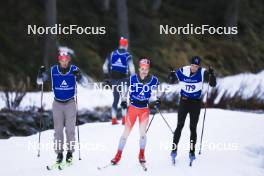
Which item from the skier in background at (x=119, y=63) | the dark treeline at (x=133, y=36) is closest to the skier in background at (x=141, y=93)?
the skier in background at (x=119, y=63)

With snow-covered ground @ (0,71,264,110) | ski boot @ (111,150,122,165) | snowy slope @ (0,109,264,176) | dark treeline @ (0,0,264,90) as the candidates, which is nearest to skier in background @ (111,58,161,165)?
ski boot @ (111,150,122,165)

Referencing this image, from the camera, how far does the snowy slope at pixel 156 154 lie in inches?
337

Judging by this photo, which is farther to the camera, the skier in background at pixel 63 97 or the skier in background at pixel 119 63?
the skier in background at pixel 119 63

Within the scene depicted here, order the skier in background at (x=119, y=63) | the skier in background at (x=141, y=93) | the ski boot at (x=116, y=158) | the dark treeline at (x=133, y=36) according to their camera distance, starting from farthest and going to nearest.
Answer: the dark treeline at (x=133, y=36) → the skier in background at (x=119, y=63) → the ski boot at (x=116, y=158) → the skier in background at (x=141, y=93)

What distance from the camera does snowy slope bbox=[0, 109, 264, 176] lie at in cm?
856

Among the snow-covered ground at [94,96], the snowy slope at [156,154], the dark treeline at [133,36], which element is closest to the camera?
the snowy slope at [156,154]

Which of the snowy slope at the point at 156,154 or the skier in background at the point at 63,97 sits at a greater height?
the skier in background at the point at 63,97

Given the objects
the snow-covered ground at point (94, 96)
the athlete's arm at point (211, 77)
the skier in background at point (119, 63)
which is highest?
the skier in background at point (119, 63)

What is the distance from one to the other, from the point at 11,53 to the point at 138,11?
8.14 metres

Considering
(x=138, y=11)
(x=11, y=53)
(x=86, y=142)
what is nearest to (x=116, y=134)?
(x=86, y=142)

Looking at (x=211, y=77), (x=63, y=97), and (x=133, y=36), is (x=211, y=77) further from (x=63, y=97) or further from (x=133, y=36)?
(x=133, y=36)

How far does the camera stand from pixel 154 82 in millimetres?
8500

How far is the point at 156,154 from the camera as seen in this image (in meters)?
9.52

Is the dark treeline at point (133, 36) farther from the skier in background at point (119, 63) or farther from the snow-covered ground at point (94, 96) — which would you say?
the skier in background at point (119, 63)
